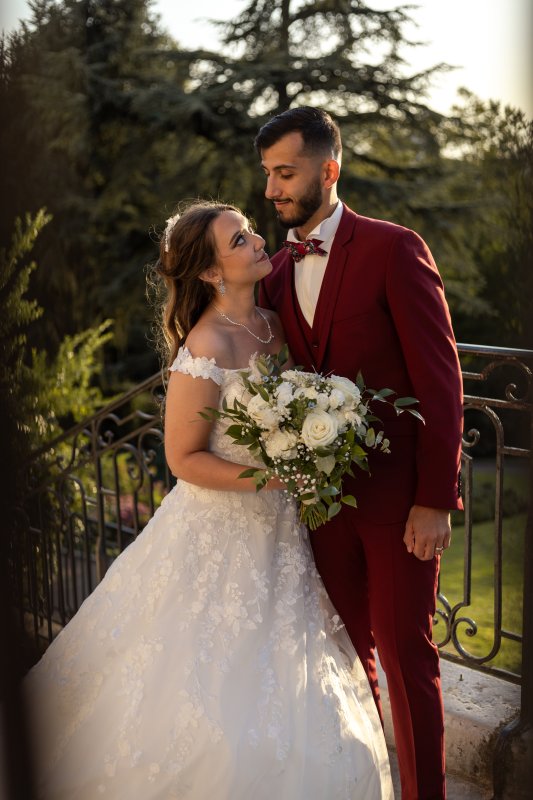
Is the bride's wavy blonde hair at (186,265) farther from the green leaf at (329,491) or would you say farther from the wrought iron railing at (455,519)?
the green leaf at (329,491)

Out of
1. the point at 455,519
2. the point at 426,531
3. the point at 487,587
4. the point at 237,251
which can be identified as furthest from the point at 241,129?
the point at 426,531

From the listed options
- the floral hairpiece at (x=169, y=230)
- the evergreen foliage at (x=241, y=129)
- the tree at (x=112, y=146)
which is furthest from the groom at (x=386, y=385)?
the tree at (x=112, y=146)

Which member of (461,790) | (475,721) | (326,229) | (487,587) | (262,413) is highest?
(326,229)

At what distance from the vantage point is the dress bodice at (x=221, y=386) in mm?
2301

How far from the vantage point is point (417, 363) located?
2.15m

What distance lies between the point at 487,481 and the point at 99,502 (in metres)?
7.13

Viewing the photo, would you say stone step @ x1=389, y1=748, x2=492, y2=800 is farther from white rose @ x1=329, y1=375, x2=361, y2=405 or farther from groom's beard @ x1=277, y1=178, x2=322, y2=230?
groom's beard @ x1=277, y1=178, x2=322, y2=230

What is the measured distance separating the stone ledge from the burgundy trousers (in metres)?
0.35

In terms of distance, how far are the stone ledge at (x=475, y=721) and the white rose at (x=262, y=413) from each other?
1.31 metres

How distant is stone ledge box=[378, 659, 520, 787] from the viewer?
2615 mm

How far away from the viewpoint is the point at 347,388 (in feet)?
6.64

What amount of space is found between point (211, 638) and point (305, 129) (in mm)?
1447

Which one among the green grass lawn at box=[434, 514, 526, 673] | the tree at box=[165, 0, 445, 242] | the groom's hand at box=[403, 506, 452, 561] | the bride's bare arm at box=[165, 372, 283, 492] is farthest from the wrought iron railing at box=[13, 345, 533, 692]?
the tree at box=[165, 0, 445, 242]

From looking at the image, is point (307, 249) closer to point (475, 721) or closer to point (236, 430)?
point (236, 430)
